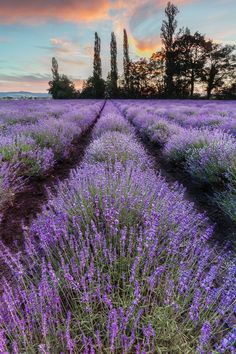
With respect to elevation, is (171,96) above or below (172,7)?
below

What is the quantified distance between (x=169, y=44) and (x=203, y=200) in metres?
45.1

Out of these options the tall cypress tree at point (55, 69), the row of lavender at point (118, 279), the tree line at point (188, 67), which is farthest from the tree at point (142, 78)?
the row of lavender at point (118, 279)

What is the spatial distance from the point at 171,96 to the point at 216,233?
45.8 meters

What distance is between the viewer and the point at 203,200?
13.9ft

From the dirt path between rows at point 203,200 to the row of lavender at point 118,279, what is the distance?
26 centimetres

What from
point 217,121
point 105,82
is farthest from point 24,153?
point 105,82

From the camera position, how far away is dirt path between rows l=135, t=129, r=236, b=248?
313cm

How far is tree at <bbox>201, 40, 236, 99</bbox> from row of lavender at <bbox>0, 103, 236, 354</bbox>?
153ft

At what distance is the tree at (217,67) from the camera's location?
147 feet

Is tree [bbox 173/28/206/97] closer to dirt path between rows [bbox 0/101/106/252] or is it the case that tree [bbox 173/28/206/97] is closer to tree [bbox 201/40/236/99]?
tree [bbox 201/40/236/99]

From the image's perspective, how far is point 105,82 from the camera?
2245 inches

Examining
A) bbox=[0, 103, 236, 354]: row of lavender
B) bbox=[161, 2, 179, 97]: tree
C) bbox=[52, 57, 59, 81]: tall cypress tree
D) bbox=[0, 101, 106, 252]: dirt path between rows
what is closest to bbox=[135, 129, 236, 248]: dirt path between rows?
bbox=[0, 103, 236, 354]: row of lavender

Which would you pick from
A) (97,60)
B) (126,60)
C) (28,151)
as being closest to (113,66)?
(126,60)

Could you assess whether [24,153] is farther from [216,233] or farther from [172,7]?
[172,7]
